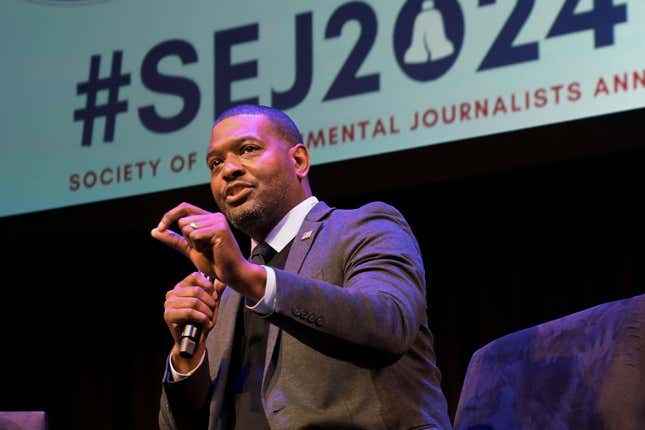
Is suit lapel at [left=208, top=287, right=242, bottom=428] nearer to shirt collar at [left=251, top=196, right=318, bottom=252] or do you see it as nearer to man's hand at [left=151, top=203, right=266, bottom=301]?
shirt collar at [left=251, top=196, right=318, bottom=252]

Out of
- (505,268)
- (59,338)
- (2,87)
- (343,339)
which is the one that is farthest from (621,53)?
(59,338)

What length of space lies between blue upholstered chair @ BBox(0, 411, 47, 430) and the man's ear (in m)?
0.71

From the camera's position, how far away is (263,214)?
1977 millimetres

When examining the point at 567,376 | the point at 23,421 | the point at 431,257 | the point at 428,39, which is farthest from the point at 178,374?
the point at 431,257

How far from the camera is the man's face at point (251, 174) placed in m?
1.96

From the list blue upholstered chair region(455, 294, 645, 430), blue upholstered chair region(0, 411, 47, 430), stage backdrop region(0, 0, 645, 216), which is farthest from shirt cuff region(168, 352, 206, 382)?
stage backdrop region(0, 0, 645, 216)

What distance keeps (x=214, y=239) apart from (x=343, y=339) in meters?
0.23

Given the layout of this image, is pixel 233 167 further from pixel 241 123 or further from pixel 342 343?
pixel 342 343

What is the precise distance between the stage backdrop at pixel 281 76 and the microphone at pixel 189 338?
5.24ft

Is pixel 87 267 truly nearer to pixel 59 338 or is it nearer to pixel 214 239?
pixel 59 338

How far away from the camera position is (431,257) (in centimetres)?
374

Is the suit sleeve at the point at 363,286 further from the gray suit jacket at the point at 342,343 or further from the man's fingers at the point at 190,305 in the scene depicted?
the man's fingers at the point at 190,305

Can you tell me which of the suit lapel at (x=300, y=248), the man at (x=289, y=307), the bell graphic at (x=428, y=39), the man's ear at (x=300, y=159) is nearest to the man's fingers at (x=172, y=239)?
the man at (x=289, y=307)

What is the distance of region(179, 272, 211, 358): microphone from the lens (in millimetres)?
1558
